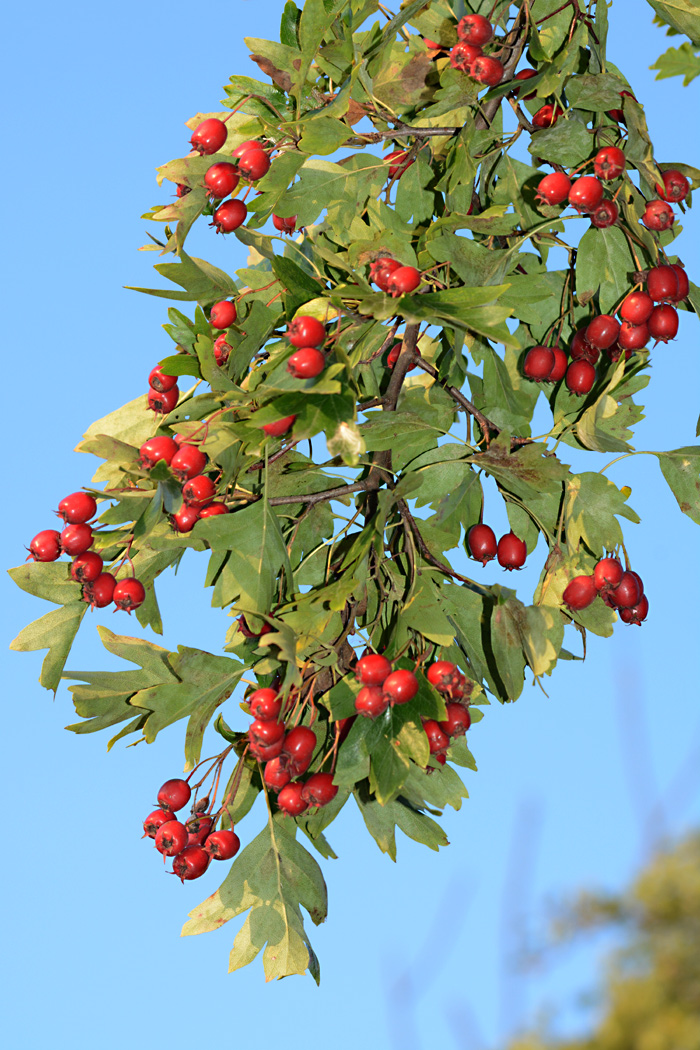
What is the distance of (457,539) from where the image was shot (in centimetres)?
260

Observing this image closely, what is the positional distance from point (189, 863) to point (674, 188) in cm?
206

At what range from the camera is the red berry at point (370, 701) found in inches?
88.6

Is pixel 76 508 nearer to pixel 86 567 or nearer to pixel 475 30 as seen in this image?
pixel 86 567

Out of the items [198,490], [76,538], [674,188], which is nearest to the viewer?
[198,490]

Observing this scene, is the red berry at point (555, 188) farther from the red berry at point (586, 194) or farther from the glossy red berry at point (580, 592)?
the glossy red berry at point (580, 592)

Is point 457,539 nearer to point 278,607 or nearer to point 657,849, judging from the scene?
point 278,607

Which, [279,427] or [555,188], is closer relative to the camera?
[279,427]

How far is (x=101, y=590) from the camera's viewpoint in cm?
253

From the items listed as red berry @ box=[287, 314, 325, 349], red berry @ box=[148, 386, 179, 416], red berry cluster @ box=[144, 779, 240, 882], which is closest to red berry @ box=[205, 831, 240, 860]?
red berry cluster @ box=[144, 779, 240, 882]

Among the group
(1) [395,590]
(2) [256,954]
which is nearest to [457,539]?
(1) [395,590]

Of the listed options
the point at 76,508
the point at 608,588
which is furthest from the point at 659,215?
the point at 76,508

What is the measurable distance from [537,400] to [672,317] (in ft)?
1.60

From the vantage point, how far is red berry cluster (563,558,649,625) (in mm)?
2502

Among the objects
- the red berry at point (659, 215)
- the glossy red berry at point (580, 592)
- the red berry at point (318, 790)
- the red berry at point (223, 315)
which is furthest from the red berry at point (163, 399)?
the red berry at point (659, 215)
